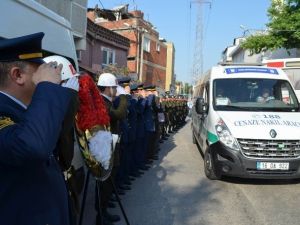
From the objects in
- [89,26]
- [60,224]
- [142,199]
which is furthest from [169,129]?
[60,224]

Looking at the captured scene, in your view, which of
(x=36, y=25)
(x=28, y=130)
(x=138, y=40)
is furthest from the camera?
(x=138, y=40)

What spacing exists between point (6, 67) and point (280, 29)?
18.2 meters

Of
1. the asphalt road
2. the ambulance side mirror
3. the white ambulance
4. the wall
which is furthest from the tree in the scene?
the wall

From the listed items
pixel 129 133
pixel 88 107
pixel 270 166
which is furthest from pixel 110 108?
pixel 270 166

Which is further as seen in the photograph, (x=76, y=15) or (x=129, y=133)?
(x=76, y=15)

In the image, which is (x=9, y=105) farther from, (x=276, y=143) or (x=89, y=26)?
(x=89, y=26)

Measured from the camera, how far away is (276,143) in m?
7.44

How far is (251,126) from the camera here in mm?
7535

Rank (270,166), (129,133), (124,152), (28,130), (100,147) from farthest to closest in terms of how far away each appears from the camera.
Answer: (129,133) → (270,166) → (124,152) → (100,147) → (28,130)

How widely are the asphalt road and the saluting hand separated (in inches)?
155

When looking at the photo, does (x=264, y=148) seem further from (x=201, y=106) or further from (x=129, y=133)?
(x=129, y=133)

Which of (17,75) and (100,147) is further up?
(17,75)

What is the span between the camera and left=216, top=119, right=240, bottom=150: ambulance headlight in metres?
7.49

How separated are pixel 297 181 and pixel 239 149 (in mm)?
1610
